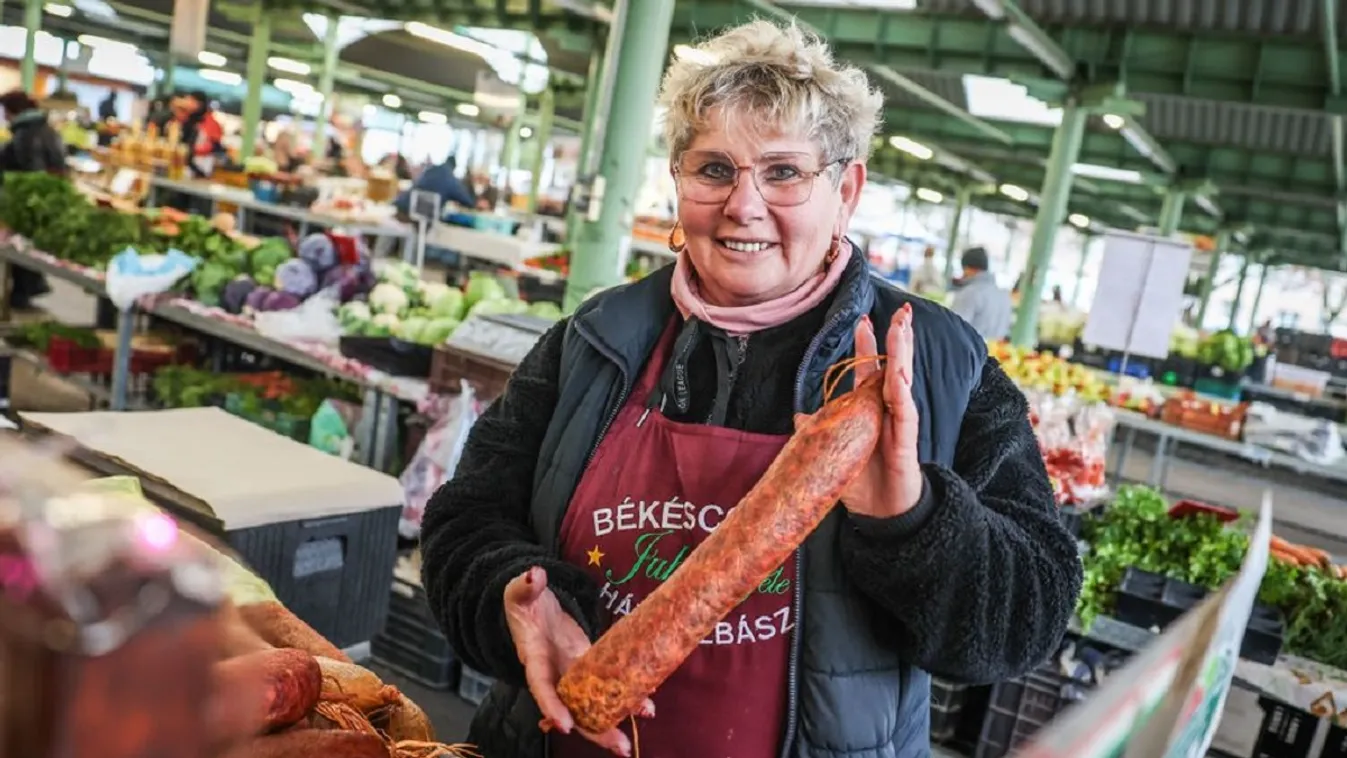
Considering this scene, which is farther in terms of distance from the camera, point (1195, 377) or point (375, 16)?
point (375, 16)

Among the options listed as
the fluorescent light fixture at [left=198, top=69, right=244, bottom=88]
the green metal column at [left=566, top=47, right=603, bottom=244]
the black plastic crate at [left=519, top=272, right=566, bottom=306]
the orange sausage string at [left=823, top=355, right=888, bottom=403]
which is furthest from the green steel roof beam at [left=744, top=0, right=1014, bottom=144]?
the fluorescent light fixture at [left=198, top=69, right=244, bottom=88]

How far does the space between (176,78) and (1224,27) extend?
27505 millimetres

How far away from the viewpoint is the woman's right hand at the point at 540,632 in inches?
57.4

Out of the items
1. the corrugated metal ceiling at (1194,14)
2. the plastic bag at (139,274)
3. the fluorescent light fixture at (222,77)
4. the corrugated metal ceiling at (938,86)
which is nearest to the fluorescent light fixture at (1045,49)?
the corrugated metal ceiling at (1194,14)

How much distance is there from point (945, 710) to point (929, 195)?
90.1ft

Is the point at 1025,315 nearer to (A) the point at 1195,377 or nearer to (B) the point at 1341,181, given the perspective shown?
(A) the point at 1195,377

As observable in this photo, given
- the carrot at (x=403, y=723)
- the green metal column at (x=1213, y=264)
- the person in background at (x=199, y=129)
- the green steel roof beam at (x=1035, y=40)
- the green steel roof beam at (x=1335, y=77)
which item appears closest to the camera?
the carrot at (x=403, y=723)

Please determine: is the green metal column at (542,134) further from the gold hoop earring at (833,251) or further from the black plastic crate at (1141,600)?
the gold hoop earring at (833,251)

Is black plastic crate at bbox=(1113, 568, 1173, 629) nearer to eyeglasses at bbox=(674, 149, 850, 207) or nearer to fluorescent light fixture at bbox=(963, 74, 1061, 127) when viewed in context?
eyeglasses at bbox=(674, 149, 850, 207)

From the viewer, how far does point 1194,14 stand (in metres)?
9.08

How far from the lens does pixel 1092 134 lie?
55.0 ft

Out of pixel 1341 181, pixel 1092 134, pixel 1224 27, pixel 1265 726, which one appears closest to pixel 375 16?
pixel 1224 27

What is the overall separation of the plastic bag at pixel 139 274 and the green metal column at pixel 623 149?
258 cm

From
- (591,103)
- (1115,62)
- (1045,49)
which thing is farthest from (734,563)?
(591,103)
